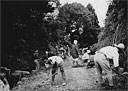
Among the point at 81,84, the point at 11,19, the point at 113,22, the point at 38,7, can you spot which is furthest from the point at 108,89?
the point at 38,7

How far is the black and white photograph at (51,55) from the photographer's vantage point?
7502mm

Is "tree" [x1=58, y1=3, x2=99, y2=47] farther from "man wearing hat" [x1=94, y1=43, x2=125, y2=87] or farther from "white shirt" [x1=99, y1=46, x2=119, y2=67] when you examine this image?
"white shirt" [x1=99, y1=46, x2=119, y2=67]

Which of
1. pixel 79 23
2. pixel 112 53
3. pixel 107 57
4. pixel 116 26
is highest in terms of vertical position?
pixel 79 23

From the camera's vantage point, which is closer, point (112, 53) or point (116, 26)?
point (112, 53)

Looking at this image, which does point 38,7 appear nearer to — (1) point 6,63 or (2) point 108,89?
(1) point 6,63

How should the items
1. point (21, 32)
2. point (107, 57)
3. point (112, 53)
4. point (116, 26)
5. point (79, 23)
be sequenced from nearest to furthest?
point (112, 53) → point (107, 57) → point (116, 26) → point (21, 32) → point (79, 23)

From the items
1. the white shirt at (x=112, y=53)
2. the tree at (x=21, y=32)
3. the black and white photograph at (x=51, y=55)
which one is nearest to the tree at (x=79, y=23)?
the black and white photograph at (x=51, y=55)

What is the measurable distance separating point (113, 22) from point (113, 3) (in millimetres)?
1014

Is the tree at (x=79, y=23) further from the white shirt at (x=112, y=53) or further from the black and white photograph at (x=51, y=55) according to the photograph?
the white shirt at (x=112, y=53)

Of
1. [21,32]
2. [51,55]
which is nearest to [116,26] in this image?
[51,55]

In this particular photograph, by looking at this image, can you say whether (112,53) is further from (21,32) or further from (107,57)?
(21,32)

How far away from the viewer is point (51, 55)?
10.9 meters

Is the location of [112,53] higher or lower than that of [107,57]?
higher

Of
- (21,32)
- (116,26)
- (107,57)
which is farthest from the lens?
(21,32)
